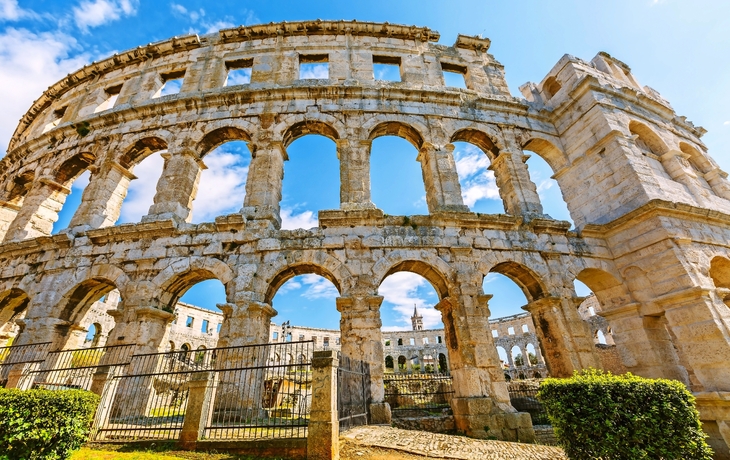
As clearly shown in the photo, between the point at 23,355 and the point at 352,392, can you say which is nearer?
the point at 352,392

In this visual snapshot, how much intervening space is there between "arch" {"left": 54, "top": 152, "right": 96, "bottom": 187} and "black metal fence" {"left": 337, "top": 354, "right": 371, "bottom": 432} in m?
12.1

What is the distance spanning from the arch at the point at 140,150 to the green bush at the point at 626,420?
518 inches

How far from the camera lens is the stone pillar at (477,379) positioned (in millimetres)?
7051

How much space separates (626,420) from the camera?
4.44 metres

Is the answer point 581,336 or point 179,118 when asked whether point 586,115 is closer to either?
point 581,336

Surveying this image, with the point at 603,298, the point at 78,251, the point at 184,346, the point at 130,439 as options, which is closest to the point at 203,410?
the point at 130,439

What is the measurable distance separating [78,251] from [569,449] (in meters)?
12.3

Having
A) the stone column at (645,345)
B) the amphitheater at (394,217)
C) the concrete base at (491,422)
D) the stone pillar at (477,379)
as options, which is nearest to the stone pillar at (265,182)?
the amphitheater at (394,217)

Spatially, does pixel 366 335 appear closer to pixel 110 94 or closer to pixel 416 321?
pixel 110 94

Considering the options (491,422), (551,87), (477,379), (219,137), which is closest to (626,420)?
(491,422)

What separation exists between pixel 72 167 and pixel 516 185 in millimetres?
16004

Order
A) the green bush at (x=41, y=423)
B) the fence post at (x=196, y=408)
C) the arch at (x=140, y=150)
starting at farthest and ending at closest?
the arch at (x=140, y=150), the fence post at (x=196, y=408), the green bush at (x=41, y=423)

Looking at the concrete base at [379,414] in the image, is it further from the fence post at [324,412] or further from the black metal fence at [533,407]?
the black metal fence at [533,407]

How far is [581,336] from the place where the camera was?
331 inches
